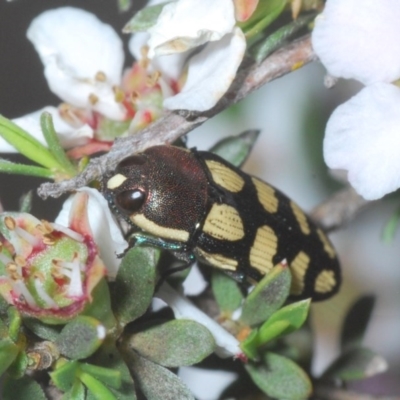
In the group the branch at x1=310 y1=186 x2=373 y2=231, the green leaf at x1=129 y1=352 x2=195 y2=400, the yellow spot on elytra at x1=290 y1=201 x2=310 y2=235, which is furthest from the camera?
the branch at x1=310 y1=186 x2=373 y2=231

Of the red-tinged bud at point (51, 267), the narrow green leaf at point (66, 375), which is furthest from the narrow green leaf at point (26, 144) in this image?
the narrow green leaf at point (66, 375)

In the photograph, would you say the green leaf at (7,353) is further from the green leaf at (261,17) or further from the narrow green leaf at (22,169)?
the green leaf at (261,17)

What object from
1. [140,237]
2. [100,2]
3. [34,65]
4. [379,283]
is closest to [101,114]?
[140,237]

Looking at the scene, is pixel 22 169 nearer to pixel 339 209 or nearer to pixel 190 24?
pixel 190 24

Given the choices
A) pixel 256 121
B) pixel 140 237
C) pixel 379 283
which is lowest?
pixel 379 283

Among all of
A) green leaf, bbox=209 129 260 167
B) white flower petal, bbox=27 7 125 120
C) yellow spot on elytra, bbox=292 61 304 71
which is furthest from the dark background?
yellow spot on elytra, bbox=292 61 304 71

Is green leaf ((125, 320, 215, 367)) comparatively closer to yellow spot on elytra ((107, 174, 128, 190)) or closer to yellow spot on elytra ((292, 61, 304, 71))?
yellow spot on elytra ((107, 174, 128, 190))

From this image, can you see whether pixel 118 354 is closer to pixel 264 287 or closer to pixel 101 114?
pixel 264 287

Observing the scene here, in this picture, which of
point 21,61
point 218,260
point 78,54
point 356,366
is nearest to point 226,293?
point 218,260
